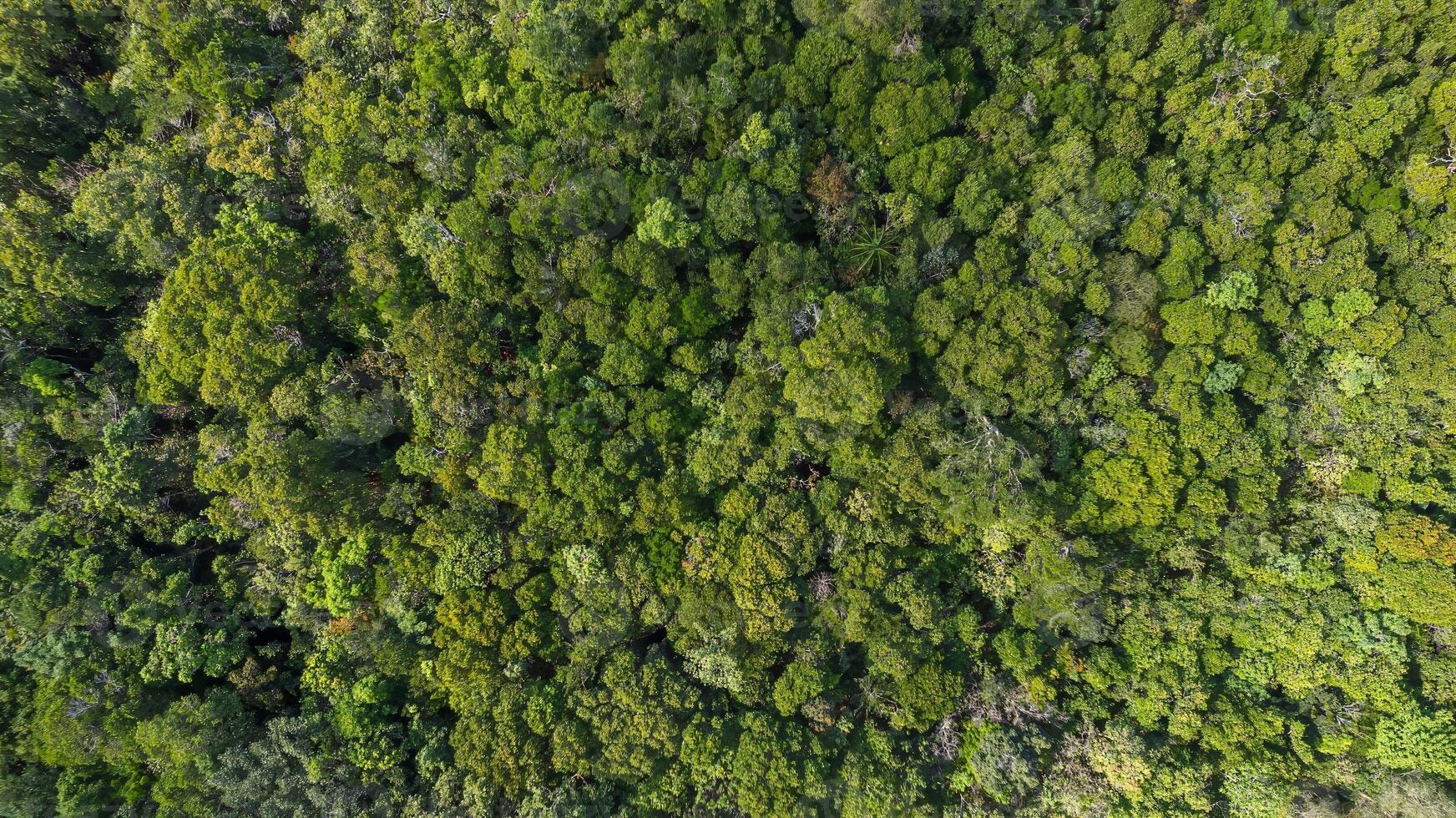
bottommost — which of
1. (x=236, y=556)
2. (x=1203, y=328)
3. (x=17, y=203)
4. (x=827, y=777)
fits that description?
(x=236, y=556)

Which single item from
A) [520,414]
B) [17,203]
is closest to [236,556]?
[520,414]

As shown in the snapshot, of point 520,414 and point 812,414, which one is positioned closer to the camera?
point 812,414

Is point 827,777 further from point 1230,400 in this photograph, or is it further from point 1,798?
point 1,798

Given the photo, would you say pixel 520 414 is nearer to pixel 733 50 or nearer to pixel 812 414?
pixel 812 414

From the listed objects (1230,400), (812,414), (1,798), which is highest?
(1230,400)

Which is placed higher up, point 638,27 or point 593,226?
point 638,27

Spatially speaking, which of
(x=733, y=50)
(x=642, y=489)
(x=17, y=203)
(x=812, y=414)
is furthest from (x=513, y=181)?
(x=17, y=203)
